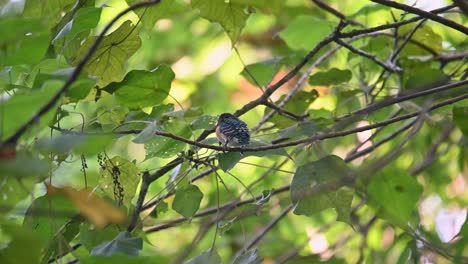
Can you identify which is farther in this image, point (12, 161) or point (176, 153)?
point (176, 153)

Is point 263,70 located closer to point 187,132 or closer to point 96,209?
point 187,132

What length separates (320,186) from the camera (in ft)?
3.06

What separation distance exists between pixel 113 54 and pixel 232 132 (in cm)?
22

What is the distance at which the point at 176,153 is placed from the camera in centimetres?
101

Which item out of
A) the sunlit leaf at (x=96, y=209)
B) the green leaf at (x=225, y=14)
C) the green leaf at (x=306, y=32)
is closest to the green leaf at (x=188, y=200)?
the green leaf at (x=225, y=14)

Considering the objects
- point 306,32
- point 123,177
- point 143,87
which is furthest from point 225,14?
point 306,32

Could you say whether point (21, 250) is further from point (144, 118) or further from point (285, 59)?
point (285, 59)

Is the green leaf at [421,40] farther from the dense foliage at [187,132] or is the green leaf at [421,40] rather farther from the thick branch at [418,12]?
the thick branch at [418,12]

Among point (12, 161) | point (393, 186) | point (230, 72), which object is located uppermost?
point (12, 161)

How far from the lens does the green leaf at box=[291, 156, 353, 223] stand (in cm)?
97

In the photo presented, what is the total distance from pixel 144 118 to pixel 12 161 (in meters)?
0.58

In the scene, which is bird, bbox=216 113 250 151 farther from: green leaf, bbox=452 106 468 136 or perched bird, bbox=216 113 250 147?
green leaf, bbox=452 106 468 136

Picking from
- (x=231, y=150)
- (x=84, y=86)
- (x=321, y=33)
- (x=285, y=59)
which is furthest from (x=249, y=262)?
(x=321, y=33)

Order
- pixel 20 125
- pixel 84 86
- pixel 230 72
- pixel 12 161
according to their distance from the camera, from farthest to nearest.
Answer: pixel 230 72
pixel 84 86
pixel 20 125
pixel 12 161
